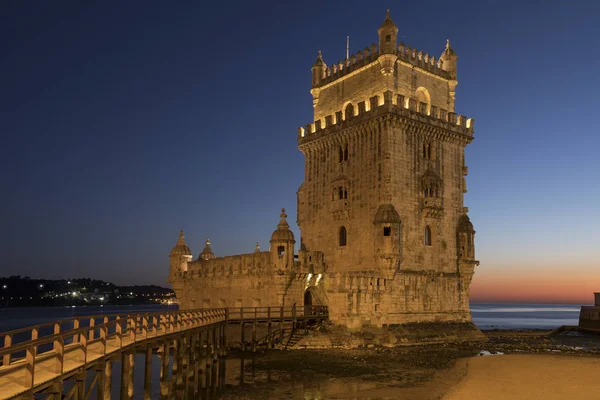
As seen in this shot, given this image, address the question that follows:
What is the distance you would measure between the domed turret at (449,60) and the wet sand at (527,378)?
24.3 meters

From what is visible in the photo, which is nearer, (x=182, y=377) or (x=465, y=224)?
(x=182, y=377)

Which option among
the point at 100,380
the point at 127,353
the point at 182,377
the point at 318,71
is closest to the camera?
the point at 100,380

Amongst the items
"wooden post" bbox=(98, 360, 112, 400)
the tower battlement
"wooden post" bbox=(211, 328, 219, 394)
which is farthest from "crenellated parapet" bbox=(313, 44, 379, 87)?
"wooden post" bbox=(98, 360, 112, 400)

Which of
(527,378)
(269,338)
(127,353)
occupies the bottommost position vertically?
(527,378)

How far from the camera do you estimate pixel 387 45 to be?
44.6 meters

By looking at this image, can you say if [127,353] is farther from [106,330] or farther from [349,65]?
[349,65]

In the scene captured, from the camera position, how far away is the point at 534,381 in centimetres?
2867

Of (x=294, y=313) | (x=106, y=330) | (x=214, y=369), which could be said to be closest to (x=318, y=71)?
(x=294, y=313)

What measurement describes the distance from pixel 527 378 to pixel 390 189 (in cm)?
1673

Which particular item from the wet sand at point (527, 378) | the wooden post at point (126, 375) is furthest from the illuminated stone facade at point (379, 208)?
the wooden post at point (126, 375)

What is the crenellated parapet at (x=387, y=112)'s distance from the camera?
43.2 meters

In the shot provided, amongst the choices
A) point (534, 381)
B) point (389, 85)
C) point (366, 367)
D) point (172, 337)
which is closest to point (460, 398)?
point (534, 381)

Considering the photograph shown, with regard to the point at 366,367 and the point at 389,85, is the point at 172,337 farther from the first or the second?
the point at 389,85

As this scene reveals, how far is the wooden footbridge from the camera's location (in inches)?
564
